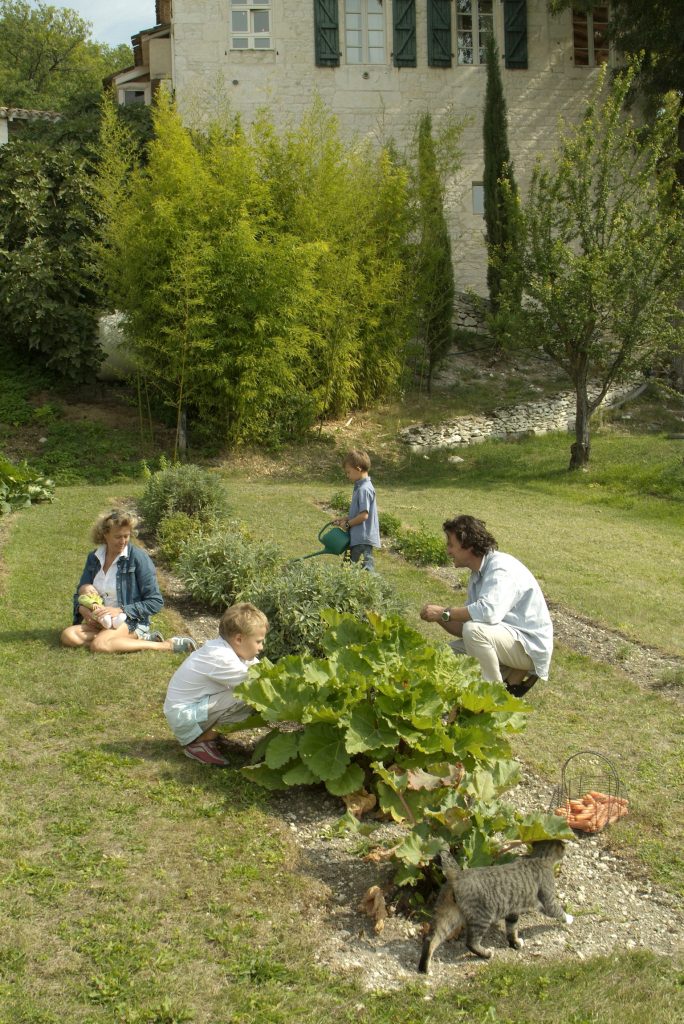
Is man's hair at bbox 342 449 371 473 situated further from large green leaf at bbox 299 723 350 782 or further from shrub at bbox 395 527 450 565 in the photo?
large green leaf at bbox 299 723 350 782

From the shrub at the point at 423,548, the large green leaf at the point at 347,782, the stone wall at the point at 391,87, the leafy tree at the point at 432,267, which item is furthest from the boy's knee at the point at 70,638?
the stone wall at the point at 391,87

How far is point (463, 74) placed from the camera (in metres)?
26.7

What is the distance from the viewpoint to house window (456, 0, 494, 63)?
26750 mm

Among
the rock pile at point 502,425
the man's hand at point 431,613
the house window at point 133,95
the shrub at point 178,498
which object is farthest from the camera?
the house window at point 133,95

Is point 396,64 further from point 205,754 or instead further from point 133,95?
point 205,754

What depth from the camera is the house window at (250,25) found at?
83.0ft

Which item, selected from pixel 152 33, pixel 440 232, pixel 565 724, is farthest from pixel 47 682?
pixel 152 33

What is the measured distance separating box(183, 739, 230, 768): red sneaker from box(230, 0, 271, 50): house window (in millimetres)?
23689

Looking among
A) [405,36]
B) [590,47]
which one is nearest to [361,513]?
[405,36]

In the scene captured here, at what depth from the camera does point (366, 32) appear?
2609cm

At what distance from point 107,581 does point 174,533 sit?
3.18m

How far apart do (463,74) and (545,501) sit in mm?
15680

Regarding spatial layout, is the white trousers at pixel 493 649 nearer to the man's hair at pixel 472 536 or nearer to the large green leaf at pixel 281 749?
the man's hair at pixel 472 536

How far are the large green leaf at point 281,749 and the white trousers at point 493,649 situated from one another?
1.30m
